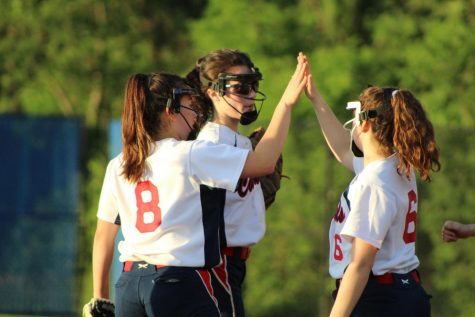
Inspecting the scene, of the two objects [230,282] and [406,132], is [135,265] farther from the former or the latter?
[406,132]

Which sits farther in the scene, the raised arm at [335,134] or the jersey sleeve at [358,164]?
the raised arm at [335,134]

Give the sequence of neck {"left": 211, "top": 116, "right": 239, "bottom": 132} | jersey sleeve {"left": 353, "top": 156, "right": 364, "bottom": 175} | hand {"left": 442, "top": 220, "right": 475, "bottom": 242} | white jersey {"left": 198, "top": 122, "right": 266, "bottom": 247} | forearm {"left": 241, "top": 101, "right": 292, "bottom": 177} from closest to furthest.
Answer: forearm {"left": 241, "top": 101, "right": 292, "bottom": 177} → hand {"left": 442, "top": 220, "right": 475, "bottom": 242} → jersey sleeve {"left": 353, "top": 156, "right": 364, "bottom": 175} → white jersey {"left": 198, "top": 122, "right": 266, "bottom": 247} → neck {"left": 211, "top": 116, "right": 239, "bottom": 132}

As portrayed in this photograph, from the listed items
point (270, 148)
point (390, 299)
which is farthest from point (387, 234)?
point (270, 148)

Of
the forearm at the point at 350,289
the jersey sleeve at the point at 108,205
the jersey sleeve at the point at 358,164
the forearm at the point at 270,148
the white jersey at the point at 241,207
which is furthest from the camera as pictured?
the white jersey at the point at 241,207

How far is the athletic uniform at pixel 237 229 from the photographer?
5.59m

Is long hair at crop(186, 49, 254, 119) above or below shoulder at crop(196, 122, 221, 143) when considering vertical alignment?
above

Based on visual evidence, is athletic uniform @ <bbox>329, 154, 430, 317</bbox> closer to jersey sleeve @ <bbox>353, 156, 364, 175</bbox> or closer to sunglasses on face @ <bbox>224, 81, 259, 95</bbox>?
jersey sleeve @ <bbox>353, 156, 364, 175</bbox>

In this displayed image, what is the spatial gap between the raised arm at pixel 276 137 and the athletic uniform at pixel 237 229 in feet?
2.42

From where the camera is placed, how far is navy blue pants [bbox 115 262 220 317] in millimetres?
4691

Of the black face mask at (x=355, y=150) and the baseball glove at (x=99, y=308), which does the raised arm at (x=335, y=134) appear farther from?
the baseball glove at (x=99, y=308)

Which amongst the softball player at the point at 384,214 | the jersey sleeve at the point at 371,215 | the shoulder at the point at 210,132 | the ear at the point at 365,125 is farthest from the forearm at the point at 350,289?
the shoulder at the point at 210,132

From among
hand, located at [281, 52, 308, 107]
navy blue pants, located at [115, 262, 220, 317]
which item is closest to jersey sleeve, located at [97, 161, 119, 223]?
navy blue pants, located at [115, 262, 220, 317]

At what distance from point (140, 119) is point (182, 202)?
42 centimetres

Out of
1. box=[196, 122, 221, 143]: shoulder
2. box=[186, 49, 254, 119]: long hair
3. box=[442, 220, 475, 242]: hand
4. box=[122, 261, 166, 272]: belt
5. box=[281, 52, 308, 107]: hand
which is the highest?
box=[186, 49, 254, 119]: long hair
